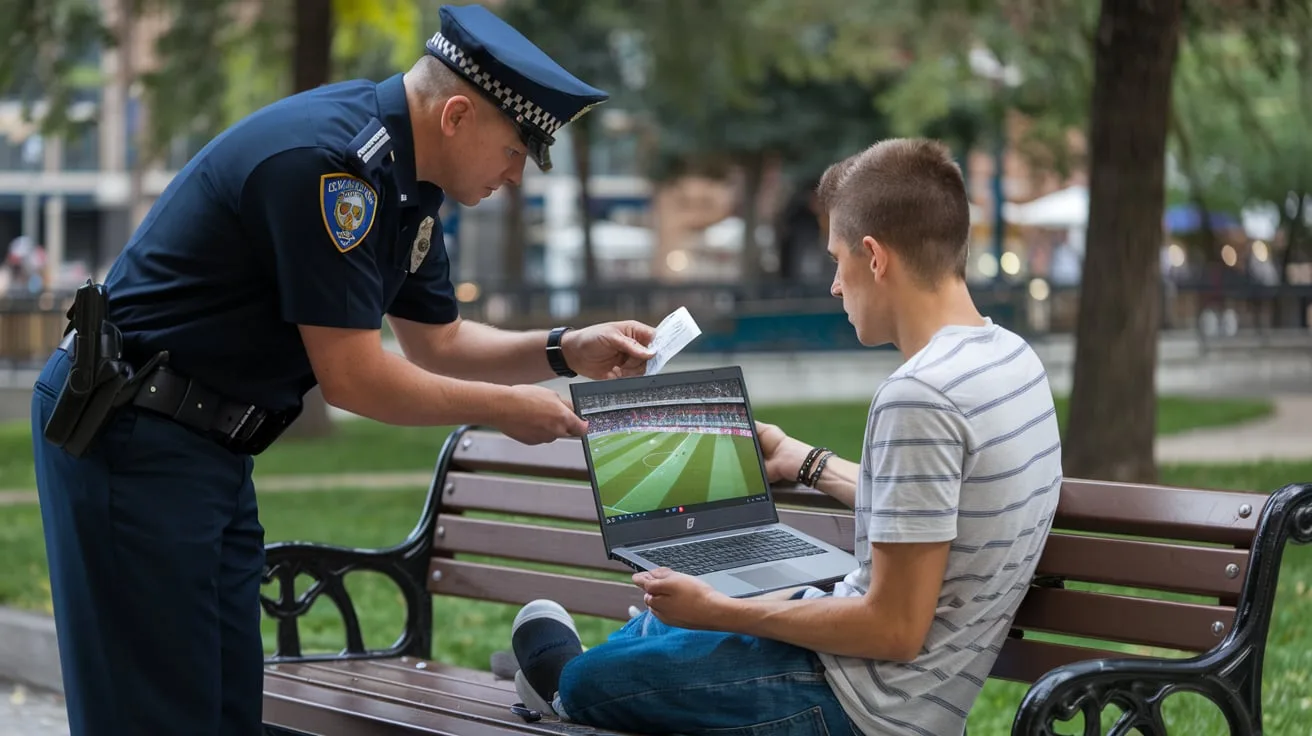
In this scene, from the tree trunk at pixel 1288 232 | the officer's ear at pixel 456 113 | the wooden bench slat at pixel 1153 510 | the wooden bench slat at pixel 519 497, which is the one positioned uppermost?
the tree trunk at pixel 1288 232

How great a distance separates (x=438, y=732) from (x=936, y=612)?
1078mm

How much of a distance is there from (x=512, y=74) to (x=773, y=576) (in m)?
1.11

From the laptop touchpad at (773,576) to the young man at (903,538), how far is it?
184mm

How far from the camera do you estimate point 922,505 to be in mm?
2848

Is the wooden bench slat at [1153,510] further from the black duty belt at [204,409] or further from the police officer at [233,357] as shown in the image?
the black duty belt at [204,409]

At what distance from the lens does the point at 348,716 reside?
369 centimetres

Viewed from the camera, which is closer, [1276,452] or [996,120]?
[1276,452]

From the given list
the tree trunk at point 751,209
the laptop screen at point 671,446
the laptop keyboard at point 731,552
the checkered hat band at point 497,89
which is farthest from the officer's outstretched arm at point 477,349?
the tree trunk at point 751,209

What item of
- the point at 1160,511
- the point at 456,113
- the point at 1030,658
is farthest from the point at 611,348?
the point at 1160,511

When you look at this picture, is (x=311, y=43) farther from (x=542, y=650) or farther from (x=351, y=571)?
(x=542, y=650)

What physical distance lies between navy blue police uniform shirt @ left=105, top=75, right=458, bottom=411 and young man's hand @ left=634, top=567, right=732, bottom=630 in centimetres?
72

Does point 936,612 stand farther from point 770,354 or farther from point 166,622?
point 770,354

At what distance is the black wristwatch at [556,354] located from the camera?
396 centimetres

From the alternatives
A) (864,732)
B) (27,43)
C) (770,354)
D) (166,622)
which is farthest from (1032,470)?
(770,354)
